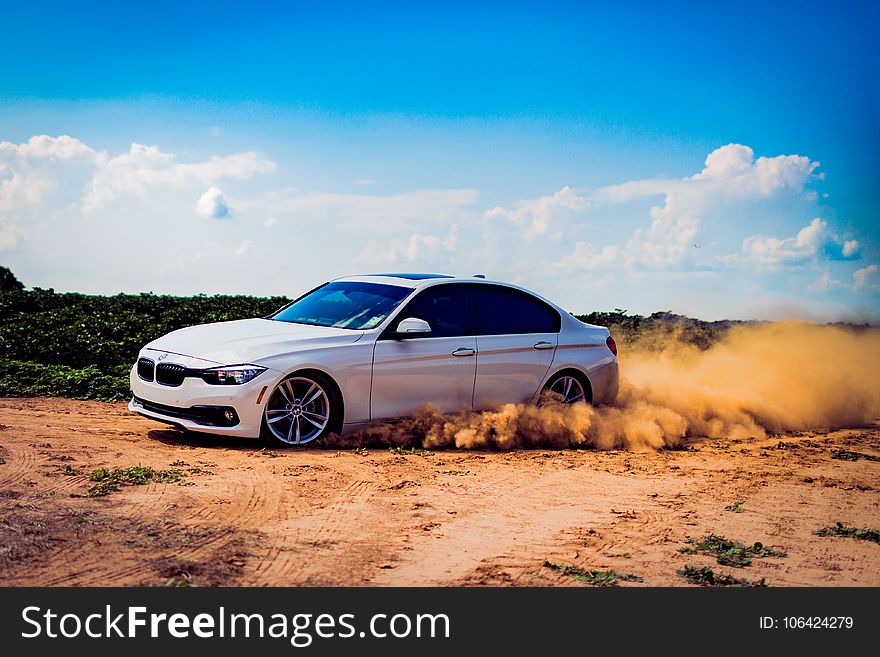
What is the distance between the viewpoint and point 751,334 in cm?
1878

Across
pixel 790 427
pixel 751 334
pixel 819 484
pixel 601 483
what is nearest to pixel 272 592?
pixel 601 483

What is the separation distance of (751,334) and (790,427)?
18.0 ft

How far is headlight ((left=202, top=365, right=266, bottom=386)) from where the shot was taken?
9.12m

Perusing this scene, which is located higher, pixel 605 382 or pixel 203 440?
pixel 605 382

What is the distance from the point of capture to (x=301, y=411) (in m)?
9.52

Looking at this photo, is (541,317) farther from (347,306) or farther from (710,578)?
(710,578)

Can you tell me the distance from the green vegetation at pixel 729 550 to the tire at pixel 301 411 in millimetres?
4314

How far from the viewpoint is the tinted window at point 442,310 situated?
10.4 m

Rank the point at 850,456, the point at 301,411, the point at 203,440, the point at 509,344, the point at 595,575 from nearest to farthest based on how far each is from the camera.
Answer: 1. the point at 595,575
2. the point at 301,411
3. the point at 203,440
4. the point at 509,344
5. the point at 850,456

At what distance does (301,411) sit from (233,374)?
0.83m

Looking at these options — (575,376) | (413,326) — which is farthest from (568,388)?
(413,326)

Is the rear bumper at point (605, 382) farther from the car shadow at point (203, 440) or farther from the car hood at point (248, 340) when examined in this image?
the car shadow at point (203, 440)

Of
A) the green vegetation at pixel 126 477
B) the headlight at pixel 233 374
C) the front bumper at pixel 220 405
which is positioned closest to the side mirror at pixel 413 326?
the front bumper at pixel 220 405

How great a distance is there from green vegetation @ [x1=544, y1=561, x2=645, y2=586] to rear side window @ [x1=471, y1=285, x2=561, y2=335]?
530 centimetres
